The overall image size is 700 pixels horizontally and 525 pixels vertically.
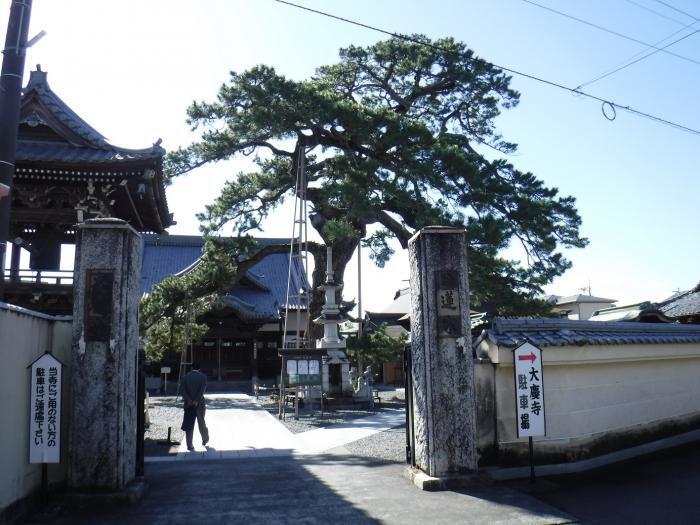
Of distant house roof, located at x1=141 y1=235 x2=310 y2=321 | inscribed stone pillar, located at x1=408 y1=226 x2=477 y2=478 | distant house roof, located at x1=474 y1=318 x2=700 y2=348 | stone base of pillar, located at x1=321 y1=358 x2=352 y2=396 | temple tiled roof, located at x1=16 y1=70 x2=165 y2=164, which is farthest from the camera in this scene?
distant house roof, located at x1=141 y1=235 x2=310 y2=321

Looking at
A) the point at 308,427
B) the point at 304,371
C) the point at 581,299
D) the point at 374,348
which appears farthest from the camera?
the point at 581,299

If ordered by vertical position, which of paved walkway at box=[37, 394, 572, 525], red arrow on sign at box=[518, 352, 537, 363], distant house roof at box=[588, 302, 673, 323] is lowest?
paved walkway at box=[37, 394, 572, 525]

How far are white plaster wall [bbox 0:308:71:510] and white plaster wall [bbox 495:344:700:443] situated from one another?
5679 mm

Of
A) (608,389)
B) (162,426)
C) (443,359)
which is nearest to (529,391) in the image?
(443,359)

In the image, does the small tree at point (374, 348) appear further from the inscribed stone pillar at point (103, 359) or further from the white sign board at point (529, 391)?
the inscribed stone pillar at point (103, 359)

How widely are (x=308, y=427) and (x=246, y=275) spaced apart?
58.6ft

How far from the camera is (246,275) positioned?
3056 centimetres

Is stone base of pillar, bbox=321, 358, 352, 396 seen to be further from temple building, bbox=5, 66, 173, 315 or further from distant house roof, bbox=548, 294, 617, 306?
distant house roof, bbox=548, 294, 617, 306

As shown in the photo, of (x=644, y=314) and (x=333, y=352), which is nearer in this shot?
(x=644, y=314)

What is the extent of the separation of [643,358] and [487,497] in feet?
14.9

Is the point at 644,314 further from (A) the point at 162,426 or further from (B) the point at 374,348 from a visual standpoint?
(A) the point at 162,426

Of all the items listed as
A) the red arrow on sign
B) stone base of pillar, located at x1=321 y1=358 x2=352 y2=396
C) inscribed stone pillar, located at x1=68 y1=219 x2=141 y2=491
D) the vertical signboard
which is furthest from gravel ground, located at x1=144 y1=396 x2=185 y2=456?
the red arrow on sign

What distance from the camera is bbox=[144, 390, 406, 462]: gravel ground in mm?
10094

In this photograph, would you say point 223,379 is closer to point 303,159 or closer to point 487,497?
point 303,159
